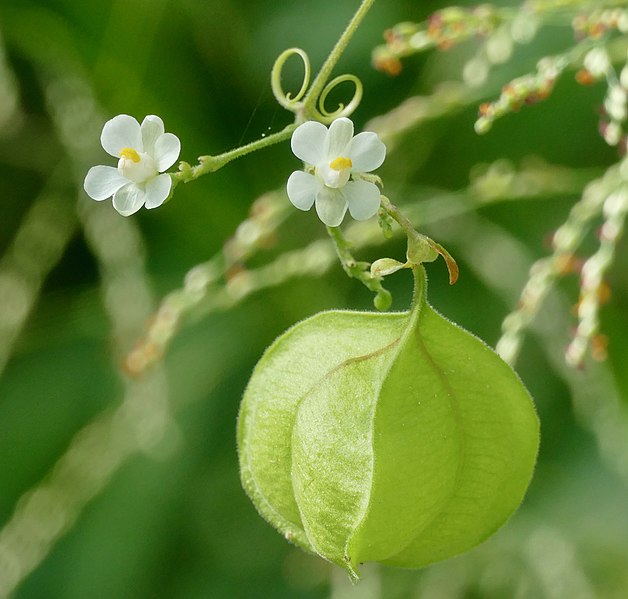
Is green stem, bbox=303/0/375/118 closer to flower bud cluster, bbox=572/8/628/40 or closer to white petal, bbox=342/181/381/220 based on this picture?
white petal, bbox=342/181/381/220

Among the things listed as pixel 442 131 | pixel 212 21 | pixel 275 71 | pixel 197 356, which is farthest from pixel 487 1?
pixel 275 71

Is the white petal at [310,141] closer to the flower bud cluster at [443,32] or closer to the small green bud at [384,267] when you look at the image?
the small green bud at [384,267]

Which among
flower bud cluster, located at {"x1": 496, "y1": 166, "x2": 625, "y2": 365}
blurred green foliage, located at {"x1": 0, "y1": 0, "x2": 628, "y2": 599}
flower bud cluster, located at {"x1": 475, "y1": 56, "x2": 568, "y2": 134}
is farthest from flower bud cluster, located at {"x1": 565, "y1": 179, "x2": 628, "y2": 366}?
blurred green foliage, located at {"x1": 0, "y1": 0, "x2": 628, "y2": 599}

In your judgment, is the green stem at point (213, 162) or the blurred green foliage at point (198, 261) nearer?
the green stem at point (213, 162)

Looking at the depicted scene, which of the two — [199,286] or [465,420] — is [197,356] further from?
[465,420]

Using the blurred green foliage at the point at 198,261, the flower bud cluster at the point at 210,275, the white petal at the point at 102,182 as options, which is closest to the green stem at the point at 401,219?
the white petal at the point at 102,182
